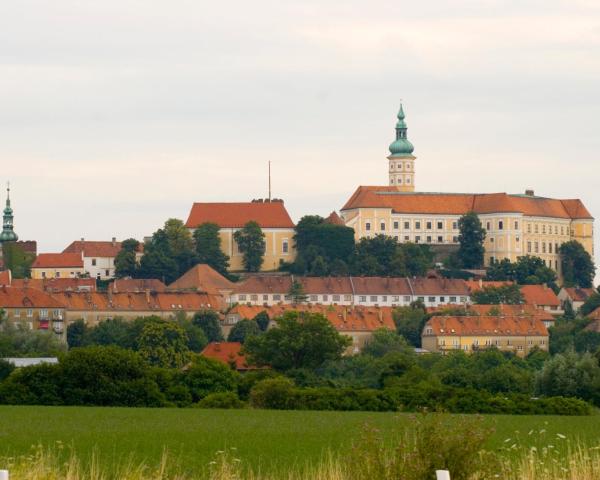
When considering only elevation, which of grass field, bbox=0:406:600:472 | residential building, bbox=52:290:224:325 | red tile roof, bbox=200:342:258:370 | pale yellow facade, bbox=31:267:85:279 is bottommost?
grass field, bbox=0:406:600:472

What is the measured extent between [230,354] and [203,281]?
150ft

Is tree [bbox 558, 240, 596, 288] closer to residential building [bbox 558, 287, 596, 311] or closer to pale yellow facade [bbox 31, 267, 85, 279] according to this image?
residential building [bbox 558, 287, 596, 311]

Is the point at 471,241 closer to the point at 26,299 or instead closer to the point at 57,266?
the point at 57,266

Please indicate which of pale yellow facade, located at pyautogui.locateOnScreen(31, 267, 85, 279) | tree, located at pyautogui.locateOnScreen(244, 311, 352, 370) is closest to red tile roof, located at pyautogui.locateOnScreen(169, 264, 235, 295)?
pale yellow facade, located at pyautogui.locateOnScreen(31, 267, 85, 279)

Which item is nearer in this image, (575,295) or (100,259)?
(575,295)

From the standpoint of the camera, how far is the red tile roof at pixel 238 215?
529 ft

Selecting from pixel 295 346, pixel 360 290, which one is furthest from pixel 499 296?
pixel 295 346

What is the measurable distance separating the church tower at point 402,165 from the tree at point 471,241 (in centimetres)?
1791

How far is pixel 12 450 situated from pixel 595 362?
42.2 m

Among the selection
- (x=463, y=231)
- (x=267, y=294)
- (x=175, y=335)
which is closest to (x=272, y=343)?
(x=175, y=335)

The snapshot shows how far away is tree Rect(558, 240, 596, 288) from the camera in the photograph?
536 ft

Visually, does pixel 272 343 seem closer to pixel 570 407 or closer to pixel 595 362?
pixel 595 362

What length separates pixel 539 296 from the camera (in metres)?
152

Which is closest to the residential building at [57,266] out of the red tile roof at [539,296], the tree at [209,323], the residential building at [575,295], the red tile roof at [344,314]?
the red tile roof at [344,314]
